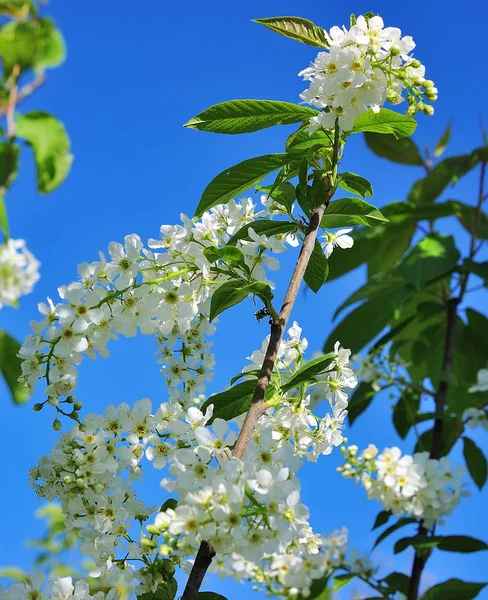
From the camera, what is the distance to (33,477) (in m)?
1.11

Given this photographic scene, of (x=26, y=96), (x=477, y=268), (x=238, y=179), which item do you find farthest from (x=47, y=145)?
(x=477, y=268)

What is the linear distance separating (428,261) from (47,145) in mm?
1604

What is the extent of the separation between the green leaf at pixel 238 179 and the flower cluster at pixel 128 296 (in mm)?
56

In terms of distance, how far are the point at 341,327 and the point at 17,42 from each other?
1897 millimetres

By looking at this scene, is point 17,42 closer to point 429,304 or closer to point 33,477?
point 33,477

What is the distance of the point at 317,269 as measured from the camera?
110 cm

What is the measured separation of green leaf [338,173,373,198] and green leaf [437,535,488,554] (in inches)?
52.0

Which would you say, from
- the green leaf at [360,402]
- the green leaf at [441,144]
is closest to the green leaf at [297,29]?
the green leaf at [360,402]

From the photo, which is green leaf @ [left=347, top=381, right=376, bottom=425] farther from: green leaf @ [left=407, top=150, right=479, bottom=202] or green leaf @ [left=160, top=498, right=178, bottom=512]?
green leaf @ [left=160, top=498, right=178, bottom=512]

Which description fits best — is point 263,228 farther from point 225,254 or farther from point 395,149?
point 395,149

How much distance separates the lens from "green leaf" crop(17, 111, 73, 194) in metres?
2.28

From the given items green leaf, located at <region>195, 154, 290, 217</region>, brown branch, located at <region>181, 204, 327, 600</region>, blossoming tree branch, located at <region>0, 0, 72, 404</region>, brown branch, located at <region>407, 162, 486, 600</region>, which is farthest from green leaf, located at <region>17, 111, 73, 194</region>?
brown branch, located at <region>407, 162, 486, 600</region>

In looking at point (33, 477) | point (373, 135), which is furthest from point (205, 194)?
point (373, 135)

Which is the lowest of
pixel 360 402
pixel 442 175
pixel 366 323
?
pixel 360 402
